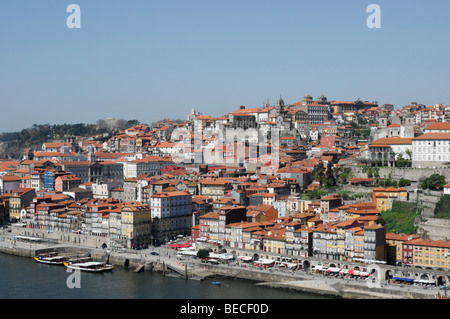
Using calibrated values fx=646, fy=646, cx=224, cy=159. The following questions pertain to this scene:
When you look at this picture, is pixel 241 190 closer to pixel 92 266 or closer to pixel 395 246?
pixel 92 266

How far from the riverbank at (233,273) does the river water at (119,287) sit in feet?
1.30

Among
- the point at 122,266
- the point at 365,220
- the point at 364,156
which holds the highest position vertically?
the point at 364,156

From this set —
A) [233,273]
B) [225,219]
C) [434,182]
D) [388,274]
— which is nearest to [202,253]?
[233,273]

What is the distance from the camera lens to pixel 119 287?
25.3m

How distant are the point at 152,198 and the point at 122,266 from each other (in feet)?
16.5

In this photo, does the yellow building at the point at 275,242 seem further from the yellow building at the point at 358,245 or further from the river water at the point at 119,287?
the yellow building at the point at 358,245

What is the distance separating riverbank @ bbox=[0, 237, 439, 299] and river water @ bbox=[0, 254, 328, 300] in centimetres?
40

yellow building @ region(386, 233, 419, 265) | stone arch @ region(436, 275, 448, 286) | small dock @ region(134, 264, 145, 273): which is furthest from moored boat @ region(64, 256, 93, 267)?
stone arch @ region(436, 275, 448, 286)

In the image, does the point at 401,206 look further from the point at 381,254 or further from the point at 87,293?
the point at 87,293

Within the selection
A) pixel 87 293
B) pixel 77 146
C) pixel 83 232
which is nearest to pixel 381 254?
pixel 87 293

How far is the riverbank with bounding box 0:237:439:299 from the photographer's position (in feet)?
74.2

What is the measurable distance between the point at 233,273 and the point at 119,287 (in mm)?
4640

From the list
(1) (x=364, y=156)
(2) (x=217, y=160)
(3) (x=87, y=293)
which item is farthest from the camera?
(2) (x=217, y=160)

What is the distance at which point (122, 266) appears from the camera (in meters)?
29.4
